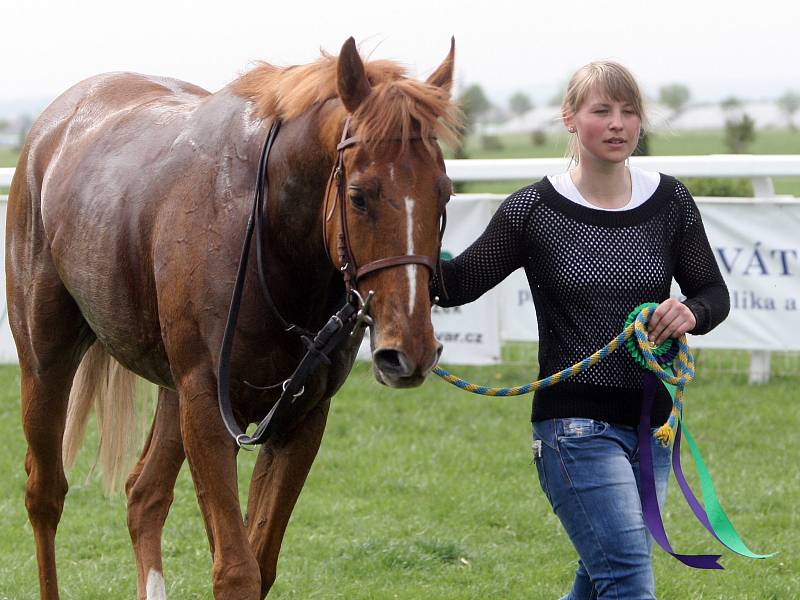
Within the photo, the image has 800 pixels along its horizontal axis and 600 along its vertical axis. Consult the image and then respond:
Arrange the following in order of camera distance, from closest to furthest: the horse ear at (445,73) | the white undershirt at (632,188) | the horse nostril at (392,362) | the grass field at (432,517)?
the horse nostril at (392,362) < the horse ear at (445,73) < the white undershirt at (632,188) < the grass field at (432,517)

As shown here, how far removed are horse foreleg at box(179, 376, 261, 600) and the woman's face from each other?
1.18m

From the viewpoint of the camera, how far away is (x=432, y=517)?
5281mm

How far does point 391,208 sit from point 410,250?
10 centimetres

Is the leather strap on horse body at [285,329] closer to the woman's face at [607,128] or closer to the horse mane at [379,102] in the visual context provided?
the horse mane at [379,102]

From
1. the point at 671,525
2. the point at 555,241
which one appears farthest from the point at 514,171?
the point at 555,241

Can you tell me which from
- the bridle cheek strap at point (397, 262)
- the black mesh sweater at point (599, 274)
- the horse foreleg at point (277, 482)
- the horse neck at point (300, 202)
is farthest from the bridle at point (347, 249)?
the horse foreleg at point (277, 482)

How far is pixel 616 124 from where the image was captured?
9.83ft

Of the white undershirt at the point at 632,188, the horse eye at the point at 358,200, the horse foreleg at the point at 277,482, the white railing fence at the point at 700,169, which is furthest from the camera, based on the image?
the white railing fence at the point at 700,169

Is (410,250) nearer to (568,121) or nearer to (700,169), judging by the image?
(568,121)

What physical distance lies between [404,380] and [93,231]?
4.73 feet

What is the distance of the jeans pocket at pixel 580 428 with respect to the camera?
299 centimetres

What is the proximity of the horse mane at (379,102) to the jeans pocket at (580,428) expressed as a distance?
0.78 metres

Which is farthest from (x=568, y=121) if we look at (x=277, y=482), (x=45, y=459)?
(x=45, y=459)

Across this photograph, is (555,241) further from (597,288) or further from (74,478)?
(74,478)
